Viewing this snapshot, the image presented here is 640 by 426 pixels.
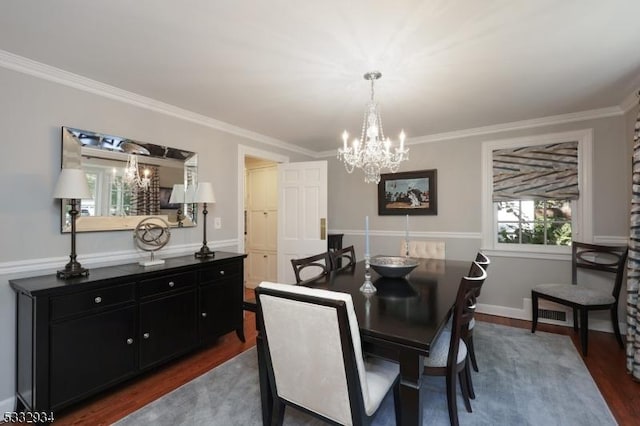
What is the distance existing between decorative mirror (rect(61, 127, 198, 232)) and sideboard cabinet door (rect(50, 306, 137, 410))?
767 mm

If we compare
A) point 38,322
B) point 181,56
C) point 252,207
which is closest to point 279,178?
point 252,207

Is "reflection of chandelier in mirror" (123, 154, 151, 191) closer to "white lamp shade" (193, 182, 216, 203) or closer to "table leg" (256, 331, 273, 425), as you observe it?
"white lamp shade" (193, 182, 216, 203)

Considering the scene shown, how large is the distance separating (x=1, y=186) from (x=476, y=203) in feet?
14.9

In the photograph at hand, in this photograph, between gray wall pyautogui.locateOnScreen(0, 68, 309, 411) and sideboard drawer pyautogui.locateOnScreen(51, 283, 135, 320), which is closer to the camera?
sideboard drawer pyautogui.locateOnScreen(51, 283, 135, 320)

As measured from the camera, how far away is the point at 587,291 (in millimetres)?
2816

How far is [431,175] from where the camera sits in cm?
401

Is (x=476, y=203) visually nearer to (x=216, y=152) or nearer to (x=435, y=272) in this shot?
(x=435, y=272)

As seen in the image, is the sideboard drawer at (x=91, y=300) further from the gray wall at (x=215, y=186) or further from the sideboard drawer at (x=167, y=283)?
the gray wall at (x=215, y=186)

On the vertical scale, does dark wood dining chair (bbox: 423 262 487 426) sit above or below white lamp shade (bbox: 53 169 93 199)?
below

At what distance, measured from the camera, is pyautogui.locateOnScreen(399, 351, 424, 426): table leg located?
1.25 m

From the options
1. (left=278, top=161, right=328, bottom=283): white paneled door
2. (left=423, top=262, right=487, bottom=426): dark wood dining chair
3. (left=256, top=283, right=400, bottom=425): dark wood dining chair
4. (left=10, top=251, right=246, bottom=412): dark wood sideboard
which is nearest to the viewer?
(left=256, top=283, right=400, bottom=425): dark wood dining chair

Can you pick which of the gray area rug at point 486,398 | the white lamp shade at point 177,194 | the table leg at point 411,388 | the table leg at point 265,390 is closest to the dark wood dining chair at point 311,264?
the table leg at point 265,390

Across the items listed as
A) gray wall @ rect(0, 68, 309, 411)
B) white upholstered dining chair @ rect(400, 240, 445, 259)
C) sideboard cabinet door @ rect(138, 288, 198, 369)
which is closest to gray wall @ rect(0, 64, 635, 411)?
gray wall @ rect(0, 68, 309, 411)

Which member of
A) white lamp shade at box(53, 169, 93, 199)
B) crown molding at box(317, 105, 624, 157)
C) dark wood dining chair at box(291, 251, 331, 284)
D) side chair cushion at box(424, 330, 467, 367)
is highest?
crown molding at box(317, 105, 624, 157)
